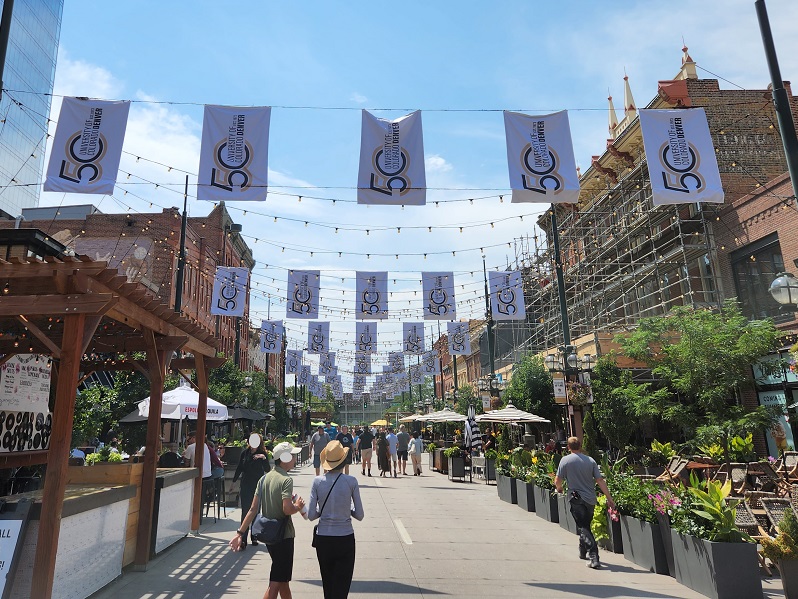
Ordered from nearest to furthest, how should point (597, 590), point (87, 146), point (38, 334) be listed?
point (38, 334) < point (597, 590) < point (87, 146)

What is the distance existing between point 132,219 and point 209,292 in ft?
26.8

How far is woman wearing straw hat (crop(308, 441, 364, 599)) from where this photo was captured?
202 inches

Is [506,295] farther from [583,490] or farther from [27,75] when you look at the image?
[27,75]

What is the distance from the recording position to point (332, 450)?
5.59 meters

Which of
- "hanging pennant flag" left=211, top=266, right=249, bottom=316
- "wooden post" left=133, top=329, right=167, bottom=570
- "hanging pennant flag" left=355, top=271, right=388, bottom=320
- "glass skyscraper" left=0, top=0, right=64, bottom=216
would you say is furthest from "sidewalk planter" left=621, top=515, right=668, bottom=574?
"glass skyscraper" left=0, top=0, right=64, bottom=216

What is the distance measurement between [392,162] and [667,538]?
7.82 m

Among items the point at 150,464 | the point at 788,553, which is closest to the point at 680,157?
the point at 788,553

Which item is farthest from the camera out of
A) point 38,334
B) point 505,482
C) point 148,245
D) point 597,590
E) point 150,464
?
point 148,245

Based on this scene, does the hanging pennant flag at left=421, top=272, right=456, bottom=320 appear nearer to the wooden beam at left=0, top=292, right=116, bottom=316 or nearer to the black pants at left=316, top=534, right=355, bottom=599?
the wooden beam at left=0, top=292, right=116, bottom=316

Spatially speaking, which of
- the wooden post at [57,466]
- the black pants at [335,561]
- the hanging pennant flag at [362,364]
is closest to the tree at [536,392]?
the hanging pennant flag at [362,364]

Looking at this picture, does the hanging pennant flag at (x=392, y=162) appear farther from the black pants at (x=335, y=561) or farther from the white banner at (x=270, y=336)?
the white banner at (x=270, y=336)

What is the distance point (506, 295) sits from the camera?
81.3ft

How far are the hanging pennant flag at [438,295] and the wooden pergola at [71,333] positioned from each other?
44.6ft

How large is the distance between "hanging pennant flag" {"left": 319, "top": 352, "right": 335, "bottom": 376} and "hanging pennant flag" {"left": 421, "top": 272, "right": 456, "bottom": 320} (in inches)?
720
